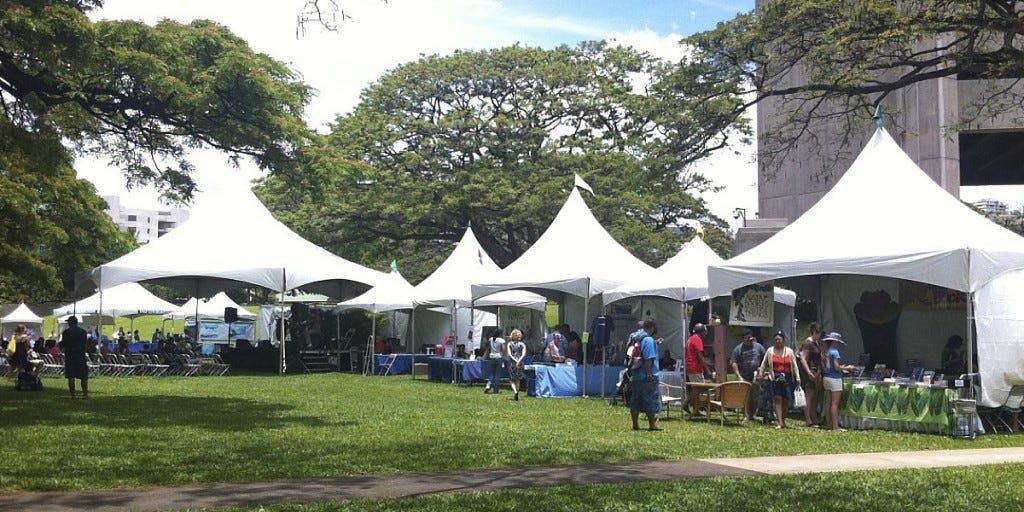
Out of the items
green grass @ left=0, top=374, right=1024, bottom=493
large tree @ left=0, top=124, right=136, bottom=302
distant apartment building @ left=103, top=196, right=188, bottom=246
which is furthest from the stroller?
distant apartment building @ left=103, top=196, right=188, bottom=246

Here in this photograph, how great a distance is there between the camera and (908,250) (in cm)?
1520

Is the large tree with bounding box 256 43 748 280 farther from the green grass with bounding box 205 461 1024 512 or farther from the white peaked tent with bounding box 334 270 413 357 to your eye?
→ the green grass with bounding box 205 461 1024 512

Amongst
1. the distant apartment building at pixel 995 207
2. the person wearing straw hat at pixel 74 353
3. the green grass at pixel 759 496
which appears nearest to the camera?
the green grass at pixel 759 496

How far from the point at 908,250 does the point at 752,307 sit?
346cm

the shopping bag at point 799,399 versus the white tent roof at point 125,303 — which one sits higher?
the white tent roof at point 125,303

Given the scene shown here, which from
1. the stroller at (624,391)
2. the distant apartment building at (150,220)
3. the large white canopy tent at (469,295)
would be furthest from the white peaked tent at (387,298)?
the distant apartment building at (150,220)

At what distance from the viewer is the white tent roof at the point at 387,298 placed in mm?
31406

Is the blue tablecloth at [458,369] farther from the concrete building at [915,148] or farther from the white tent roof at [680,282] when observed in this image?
the concrete building at [915,148]

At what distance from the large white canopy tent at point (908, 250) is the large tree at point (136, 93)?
826cm

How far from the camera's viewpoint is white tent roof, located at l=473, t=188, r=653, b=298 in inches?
893

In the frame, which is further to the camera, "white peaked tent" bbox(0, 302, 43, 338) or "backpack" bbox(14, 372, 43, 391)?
"white peaked tent" bbox(0, 302, 43, 338)

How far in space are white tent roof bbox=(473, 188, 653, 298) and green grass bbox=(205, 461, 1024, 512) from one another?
494 inches

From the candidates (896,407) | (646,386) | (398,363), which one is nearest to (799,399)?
(896,407)

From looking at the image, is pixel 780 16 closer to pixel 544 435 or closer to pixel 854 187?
pixel 854 187
